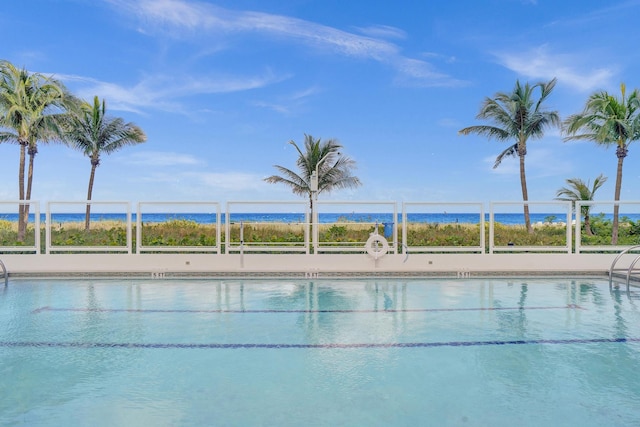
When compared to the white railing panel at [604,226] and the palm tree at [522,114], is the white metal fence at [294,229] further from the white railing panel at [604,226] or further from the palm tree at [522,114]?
the palm tree at [522,114]

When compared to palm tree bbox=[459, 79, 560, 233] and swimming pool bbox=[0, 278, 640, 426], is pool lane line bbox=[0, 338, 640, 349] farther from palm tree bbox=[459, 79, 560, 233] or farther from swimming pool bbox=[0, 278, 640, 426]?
palm tree bbox=[459, 79, 560, 233]

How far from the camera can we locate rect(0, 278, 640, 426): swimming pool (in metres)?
3.01

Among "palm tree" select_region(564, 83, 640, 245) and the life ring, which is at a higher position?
"palm tree" select_region(564, 83, 640, 245)

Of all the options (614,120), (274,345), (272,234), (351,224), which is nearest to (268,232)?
(272,234)

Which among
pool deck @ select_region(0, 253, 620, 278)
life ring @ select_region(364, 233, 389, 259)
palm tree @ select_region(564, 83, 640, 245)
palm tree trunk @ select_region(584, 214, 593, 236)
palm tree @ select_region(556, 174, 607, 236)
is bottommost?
pool deck @ select_region(0, 253, 620, 278)

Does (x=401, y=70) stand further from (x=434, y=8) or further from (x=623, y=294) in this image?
(x=623, y=294)

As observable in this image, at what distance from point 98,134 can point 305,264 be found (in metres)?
15.8

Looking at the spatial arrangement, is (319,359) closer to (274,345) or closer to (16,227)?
(274,345)

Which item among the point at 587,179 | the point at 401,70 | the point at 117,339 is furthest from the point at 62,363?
the point at 587,179

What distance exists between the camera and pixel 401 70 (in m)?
21.2

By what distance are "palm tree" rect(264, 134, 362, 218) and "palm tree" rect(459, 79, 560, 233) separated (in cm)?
701

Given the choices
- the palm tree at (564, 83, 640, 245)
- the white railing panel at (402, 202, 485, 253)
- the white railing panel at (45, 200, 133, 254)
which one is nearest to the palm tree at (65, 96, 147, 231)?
the white railing panel at (45, 200, 133, 254)

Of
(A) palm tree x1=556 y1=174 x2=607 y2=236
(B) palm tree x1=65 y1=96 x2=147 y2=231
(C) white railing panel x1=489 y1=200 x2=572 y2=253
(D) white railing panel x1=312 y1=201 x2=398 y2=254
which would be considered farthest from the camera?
(B) palm tree x1=65 y1=96 x2=147 y2=231

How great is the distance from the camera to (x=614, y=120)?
17.3 meters
